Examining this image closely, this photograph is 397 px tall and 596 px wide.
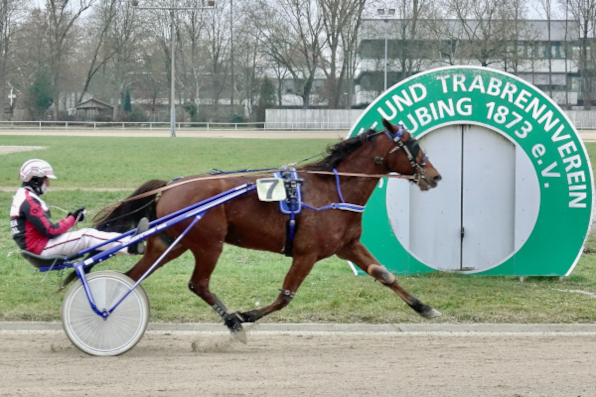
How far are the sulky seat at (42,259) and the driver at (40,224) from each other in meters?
0.05

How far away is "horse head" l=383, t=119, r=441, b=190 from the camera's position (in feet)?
19.3

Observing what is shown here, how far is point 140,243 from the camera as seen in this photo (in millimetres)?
5664

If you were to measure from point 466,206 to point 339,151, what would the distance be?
2.66 metres

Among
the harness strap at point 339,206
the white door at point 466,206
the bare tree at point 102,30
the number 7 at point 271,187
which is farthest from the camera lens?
the bare tree at point 102,30

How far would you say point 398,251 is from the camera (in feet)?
26.7

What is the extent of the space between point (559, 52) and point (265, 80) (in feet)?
75.1

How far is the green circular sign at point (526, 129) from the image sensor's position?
784cm

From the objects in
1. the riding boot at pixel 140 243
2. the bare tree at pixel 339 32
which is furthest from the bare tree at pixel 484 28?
the riding boot at pixel 140 243

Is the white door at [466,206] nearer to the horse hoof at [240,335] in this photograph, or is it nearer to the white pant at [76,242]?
the horse hoof at [240,335]

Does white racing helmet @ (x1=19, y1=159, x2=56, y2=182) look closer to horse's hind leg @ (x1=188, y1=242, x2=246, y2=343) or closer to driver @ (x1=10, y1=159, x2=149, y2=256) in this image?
driver @ (x1=10, y1=159, x2=149, y2=256)

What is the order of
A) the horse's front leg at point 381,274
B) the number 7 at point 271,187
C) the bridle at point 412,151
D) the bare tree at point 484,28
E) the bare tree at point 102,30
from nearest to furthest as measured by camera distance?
the number 7 at point 271,187 < the horse's front leg at point 381,274 < the bridle at point 412,151 < the bare tree at point 484,28 < the bare tree at point 102,30

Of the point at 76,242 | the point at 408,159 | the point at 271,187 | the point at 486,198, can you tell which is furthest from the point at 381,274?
the point at 486,198

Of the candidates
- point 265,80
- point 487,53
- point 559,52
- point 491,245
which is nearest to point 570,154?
point 491,245

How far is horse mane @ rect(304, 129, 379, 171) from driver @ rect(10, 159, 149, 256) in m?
1.44
